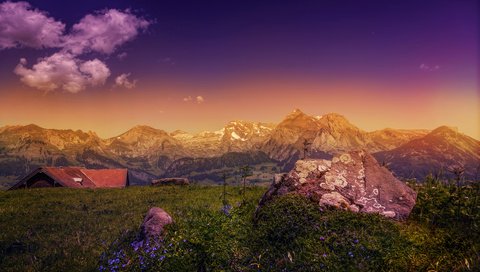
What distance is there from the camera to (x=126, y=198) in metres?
29.0

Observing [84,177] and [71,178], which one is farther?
[84,177]

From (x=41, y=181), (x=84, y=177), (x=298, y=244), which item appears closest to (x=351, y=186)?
(x=298, y=244)

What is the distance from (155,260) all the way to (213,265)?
1698 millimetres

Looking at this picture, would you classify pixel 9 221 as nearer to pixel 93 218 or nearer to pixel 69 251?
pixel 93 218

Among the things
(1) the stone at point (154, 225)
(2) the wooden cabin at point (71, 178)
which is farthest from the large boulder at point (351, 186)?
(2) the wooden cabin at point (71, 178)

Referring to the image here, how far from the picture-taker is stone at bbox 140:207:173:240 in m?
12.8

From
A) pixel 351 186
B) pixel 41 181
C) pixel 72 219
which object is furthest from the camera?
pixel 41 181

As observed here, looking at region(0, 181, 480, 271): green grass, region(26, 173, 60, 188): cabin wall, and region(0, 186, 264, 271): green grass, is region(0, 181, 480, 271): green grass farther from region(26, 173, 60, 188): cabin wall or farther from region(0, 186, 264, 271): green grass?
region(26, 173, 60, 188): cabin wall

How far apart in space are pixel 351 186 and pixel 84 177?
5971 cm

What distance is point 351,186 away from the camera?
12.9m

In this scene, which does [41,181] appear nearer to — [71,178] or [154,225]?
[71,178]

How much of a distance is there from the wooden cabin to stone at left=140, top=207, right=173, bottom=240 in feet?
130

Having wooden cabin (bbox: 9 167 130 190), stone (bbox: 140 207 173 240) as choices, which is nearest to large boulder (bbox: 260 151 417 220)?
stone (bbox: 140 207 173 240)

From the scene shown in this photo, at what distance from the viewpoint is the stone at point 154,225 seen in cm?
1281
